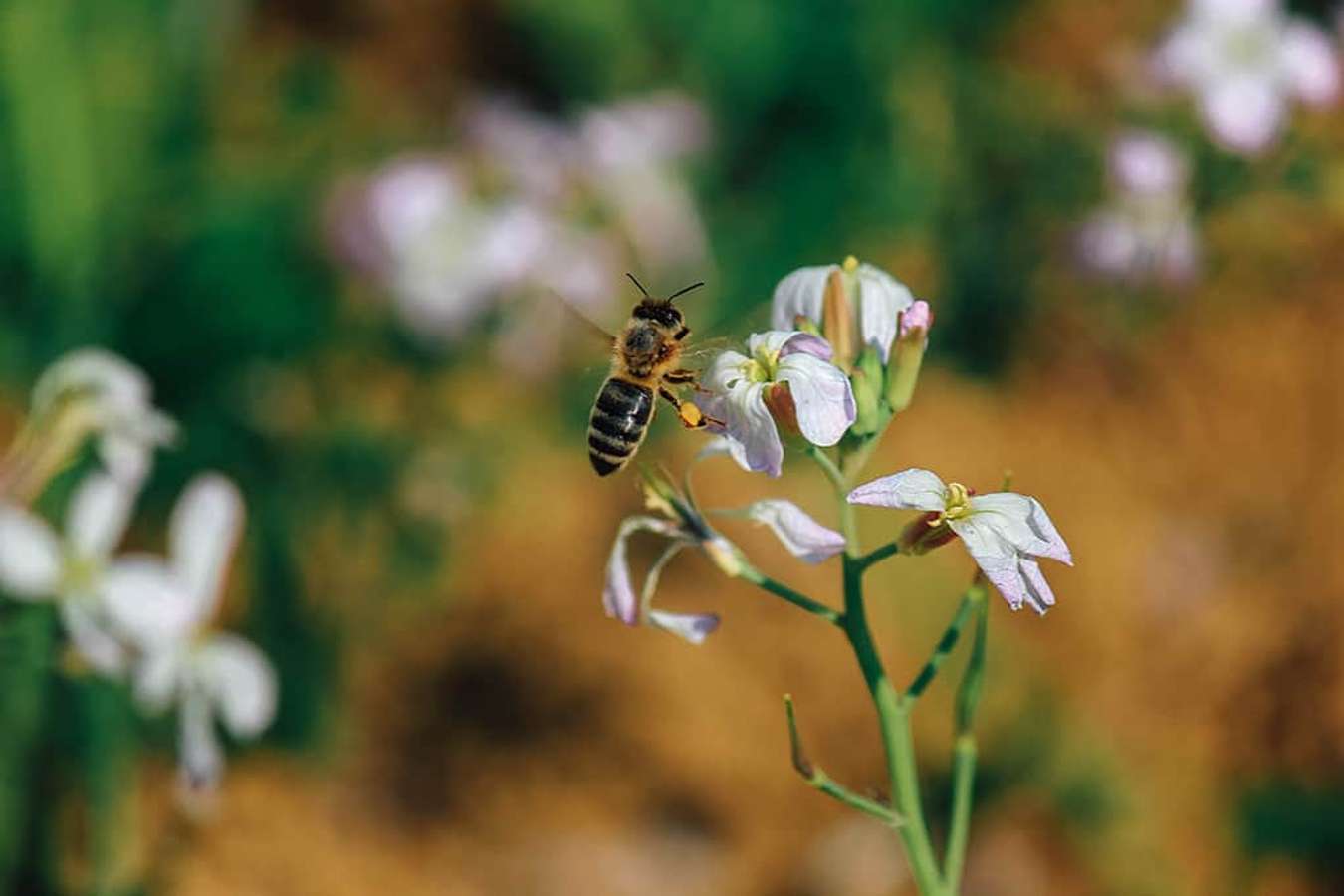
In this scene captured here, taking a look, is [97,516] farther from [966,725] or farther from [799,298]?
[966,725]

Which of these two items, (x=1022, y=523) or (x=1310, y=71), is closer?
(x=1022, y=523)

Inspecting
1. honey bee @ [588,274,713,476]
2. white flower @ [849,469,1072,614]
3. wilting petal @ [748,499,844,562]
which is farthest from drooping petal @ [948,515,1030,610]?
honey bee @ [588,274,713,476]

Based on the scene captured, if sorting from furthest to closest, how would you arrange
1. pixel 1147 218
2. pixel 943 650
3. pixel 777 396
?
pixel 1147 218 < pixel 943 650 < pixel 777 396

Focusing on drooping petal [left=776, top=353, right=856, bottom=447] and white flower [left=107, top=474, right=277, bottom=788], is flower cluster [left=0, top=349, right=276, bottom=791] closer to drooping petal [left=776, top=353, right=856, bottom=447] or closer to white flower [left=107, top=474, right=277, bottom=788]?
white flower [left=107, top=474, right=277, bottom=788]

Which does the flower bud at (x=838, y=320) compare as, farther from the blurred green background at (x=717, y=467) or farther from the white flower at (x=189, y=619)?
the blurred green background at (x=717, y=467)

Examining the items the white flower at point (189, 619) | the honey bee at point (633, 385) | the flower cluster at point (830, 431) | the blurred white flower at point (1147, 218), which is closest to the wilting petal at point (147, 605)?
the white flower at point (189, 619)


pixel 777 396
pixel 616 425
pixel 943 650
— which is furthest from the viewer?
pixel 616 425

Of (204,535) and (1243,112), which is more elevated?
(1243,112)

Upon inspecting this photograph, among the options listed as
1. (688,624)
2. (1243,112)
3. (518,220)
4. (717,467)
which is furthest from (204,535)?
(717,467)

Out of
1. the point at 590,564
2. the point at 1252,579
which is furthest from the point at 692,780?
the point at 1252,579
